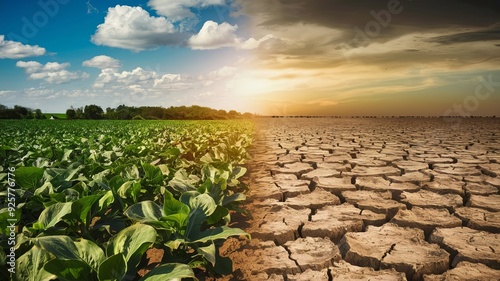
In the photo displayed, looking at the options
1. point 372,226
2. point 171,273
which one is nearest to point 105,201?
point 171,273

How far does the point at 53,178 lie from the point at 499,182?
4022 mm

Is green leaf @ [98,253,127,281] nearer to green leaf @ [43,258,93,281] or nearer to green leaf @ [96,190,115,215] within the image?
green leaf @ [43,258,93,281]

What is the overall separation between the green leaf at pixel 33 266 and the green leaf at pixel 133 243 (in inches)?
7.8

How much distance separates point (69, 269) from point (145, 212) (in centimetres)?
47

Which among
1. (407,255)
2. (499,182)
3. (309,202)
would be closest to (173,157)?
(309,202)

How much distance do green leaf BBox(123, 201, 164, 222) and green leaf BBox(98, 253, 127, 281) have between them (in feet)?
1.27

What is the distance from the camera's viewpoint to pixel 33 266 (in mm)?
1181

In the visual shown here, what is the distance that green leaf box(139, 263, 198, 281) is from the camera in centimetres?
116

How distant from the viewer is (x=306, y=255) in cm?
209

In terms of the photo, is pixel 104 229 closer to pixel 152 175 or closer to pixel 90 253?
pixel 90 253

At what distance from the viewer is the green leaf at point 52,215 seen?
1372 mm

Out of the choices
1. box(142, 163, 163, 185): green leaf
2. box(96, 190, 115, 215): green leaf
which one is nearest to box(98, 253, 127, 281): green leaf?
box(96, 190, 115, 215): green leaf

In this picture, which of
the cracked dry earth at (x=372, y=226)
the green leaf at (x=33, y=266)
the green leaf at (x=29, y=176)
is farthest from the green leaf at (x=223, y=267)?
the green leaf at (x=29, y=176)

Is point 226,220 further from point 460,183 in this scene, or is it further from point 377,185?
point 460,183
